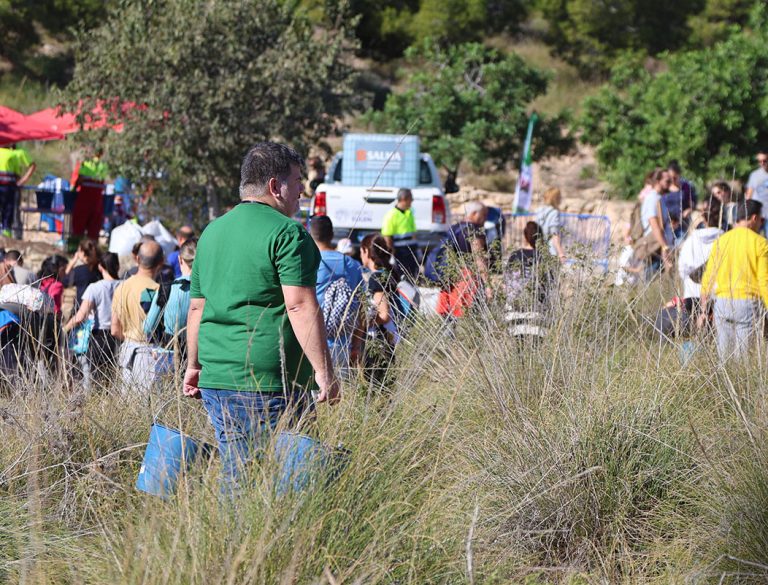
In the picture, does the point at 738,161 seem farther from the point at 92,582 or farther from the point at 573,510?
the point at 92,582

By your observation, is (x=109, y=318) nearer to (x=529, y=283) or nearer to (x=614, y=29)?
(x=529, y=283)

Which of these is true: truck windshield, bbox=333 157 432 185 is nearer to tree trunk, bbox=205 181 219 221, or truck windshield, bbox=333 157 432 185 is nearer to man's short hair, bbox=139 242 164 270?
tree trunk, bbox=205 181 219 221

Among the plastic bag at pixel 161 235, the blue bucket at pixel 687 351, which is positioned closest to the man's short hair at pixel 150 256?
→ the blue bucket at pixel 687 351

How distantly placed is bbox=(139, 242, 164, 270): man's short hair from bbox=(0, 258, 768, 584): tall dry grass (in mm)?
1639

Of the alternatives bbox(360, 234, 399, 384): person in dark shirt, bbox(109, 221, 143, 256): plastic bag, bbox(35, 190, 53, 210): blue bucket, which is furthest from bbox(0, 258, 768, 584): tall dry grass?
bbox(35, 190, 53, 210): blue bucket

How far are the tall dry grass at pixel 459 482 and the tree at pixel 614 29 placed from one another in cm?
2761

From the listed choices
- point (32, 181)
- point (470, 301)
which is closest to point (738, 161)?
point (32, 181)

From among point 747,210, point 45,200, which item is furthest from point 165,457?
point 45,200

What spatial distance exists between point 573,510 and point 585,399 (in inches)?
20.1

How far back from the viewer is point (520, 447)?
3.95m

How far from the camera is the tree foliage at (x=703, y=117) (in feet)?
64.8

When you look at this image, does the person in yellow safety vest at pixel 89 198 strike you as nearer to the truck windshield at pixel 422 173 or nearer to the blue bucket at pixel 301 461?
the truck windshield at pixel 422 173

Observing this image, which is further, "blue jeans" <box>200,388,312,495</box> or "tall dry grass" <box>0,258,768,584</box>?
"blue jeans" <box>200,388,312,495</box>

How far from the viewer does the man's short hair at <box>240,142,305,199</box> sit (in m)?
3.64
